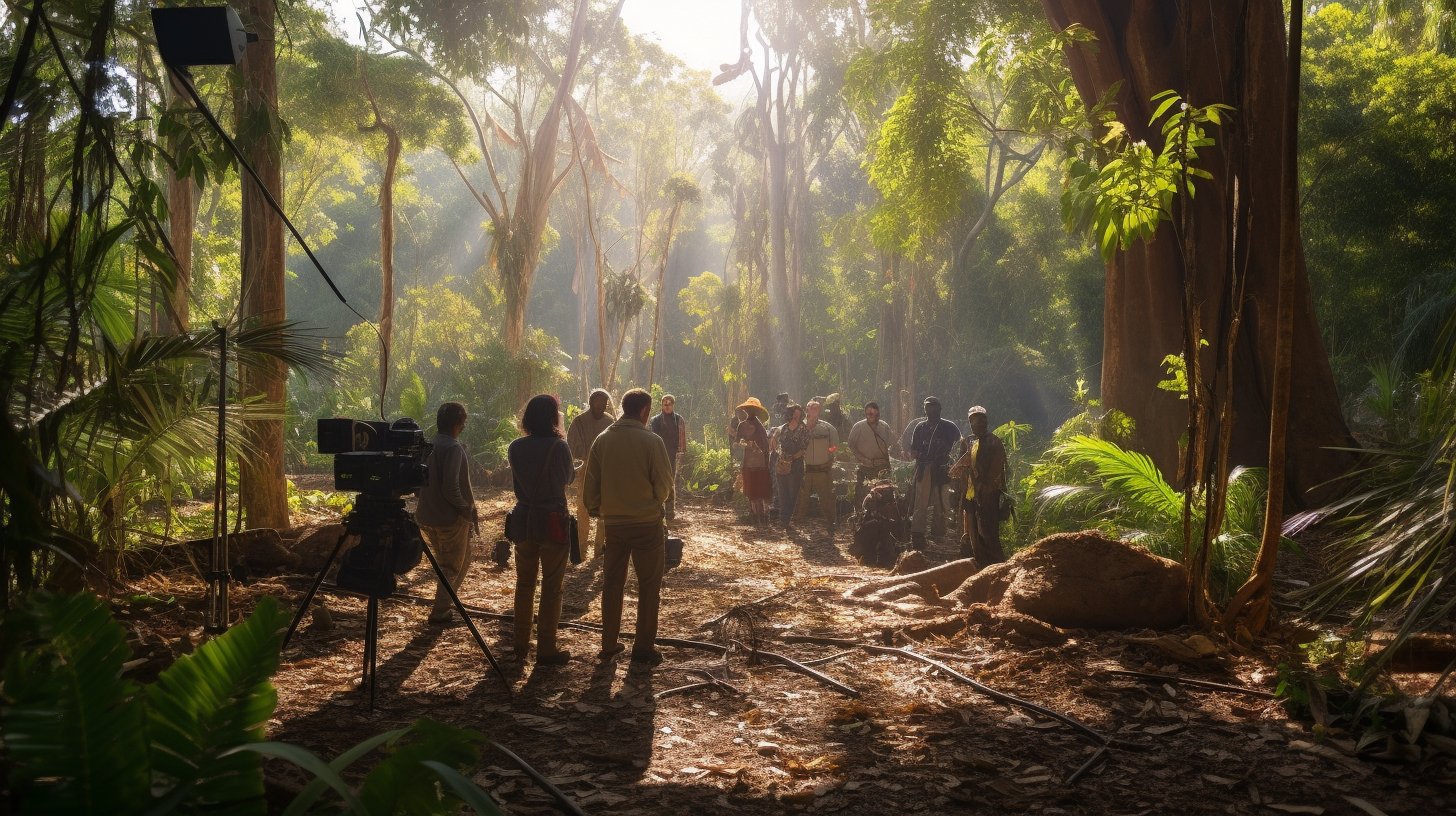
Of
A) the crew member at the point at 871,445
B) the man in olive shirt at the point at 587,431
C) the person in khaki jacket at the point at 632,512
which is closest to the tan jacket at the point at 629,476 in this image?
the person in khaki jacket at the point at 632,512

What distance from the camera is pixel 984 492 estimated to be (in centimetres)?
883

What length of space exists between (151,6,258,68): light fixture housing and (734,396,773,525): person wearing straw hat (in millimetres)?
8813

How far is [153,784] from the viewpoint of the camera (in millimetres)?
2027

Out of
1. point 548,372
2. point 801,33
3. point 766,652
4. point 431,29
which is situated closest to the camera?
point 766,652

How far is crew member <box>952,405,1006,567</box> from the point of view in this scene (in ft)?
29.0

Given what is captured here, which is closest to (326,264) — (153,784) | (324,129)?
(324,129)

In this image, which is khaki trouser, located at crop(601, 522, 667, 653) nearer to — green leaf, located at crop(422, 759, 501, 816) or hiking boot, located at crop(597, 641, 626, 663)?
hiking boot, located at crop(597, 641, 626, 663)

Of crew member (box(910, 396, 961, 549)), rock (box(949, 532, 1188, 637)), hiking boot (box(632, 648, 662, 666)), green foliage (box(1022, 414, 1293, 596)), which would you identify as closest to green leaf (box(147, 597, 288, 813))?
hiking boot (box(632, 648, 662, 666))

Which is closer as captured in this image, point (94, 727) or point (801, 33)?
point (94, 727)

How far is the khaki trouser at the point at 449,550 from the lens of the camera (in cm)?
656

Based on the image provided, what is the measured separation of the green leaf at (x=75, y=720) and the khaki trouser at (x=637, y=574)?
156 inches

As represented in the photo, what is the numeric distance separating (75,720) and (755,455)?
11010 millimetres

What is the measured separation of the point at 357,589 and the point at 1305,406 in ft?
26.1

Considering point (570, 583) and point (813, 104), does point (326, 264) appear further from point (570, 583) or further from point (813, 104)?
point (570, 583)
